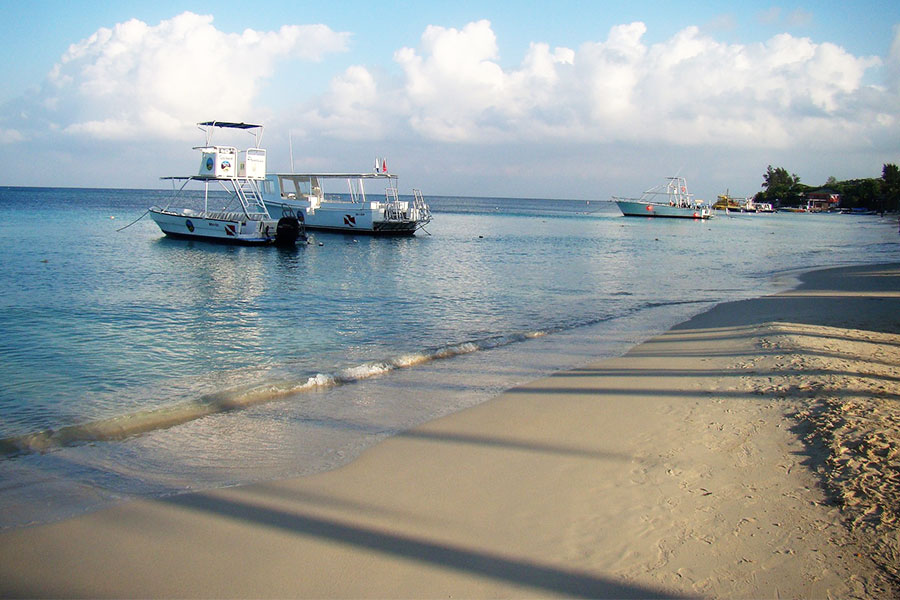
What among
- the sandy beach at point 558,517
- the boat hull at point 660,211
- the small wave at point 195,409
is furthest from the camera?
the boat hull at point 660,211

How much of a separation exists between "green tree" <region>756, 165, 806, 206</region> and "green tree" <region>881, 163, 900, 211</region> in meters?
35.6

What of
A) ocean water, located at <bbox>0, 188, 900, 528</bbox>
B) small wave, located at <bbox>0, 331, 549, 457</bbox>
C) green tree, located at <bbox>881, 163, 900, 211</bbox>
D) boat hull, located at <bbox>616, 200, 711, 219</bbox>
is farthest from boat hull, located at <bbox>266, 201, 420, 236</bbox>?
green tree, located at <bbox>881, 163, 900, 211</bbox>

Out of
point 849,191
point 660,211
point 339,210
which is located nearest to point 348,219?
point 339,210

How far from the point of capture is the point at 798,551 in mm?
3605

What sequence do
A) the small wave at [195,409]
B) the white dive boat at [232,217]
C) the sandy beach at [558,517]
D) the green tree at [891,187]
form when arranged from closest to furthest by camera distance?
the sandy beach at [558,517], the small wave at [195,409], the white dive boat at [232,217], the green tree at [891,187]

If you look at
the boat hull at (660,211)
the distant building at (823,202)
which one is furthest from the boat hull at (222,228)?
the distant building at (823,202)

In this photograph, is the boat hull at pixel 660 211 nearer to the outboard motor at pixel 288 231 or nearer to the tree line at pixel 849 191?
the tree line at pixel 849 191

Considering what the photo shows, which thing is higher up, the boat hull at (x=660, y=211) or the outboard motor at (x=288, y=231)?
the boat hull at (x=660, y=211)

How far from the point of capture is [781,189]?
510ft

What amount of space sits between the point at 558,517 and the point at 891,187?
129243 mm

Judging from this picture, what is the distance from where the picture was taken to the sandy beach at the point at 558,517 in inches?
138

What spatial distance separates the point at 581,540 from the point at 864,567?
1.60m

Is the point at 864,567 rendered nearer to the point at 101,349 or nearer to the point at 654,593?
the point at 654,593

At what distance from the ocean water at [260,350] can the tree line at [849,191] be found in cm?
10041
